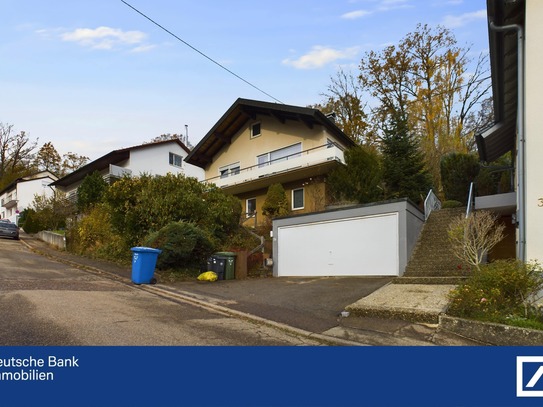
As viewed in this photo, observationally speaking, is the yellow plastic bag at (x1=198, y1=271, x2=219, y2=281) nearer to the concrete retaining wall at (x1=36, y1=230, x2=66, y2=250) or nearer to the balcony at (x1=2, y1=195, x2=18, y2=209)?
the concrete retaining wall at (x1=36, y1=230, x2=66, y2=250)

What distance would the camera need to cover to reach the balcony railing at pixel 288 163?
67.1 feet

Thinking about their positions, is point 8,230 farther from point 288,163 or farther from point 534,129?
point 534,129

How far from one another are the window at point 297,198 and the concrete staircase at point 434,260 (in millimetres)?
8754

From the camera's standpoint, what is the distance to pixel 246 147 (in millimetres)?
26719

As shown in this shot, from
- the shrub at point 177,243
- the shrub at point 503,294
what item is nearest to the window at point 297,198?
the shrub at point 177,243

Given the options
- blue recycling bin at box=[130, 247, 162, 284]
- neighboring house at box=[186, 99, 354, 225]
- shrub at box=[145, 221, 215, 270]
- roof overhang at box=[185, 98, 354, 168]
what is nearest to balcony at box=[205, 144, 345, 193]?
neighboring house at box=[186, 99, 354, 225]

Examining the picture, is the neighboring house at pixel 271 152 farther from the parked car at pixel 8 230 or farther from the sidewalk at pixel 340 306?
the parked car at pixel 8 230

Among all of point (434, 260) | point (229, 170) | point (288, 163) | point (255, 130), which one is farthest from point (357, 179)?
point (229, 170)

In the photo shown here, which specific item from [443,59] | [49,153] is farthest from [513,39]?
[49,153]

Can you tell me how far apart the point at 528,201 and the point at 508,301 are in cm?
209

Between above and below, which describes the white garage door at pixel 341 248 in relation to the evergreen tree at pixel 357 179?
below

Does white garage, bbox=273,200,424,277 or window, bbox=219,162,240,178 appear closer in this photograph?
white garage, bbox=273,200,424,277

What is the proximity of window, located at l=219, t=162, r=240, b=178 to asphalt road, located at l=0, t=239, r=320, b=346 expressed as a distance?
16.6m

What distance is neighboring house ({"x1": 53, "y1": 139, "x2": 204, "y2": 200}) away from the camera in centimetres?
3371
